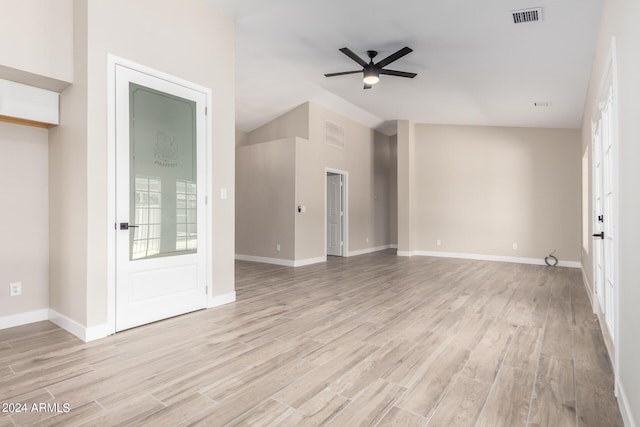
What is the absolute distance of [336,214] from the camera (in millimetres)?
8492

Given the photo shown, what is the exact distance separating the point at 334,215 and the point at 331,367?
246 inches

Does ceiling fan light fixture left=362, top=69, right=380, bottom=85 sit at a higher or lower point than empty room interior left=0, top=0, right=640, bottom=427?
higher

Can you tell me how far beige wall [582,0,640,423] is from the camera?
1537mm

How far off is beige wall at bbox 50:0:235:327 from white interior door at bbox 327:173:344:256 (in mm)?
5025

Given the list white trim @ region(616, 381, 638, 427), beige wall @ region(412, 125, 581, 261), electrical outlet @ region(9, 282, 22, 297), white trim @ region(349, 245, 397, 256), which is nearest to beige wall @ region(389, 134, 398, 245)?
white trim @ region(349, 245, 397, 256)

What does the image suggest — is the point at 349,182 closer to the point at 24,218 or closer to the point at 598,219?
the point at 598,219

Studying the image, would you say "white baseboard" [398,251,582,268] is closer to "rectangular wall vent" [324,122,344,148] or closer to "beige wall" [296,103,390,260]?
"beige wall" [296,103,390,260]

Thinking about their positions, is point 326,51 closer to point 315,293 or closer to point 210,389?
point 315,293

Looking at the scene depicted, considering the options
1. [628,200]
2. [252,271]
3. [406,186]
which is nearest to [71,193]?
[252,271]

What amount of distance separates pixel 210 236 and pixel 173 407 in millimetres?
2139

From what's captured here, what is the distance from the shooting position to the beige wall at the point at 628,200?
5.04 ft

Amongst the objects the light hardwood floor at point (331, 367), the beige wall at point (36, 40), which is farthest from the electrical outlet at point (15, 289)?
the beige wall at point (36, 40)

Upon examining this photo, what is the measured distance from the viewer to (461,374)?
2.29 m

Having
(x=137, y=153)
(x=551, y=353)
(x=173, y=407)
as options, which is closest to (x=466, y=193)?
(x=551, y=353)
